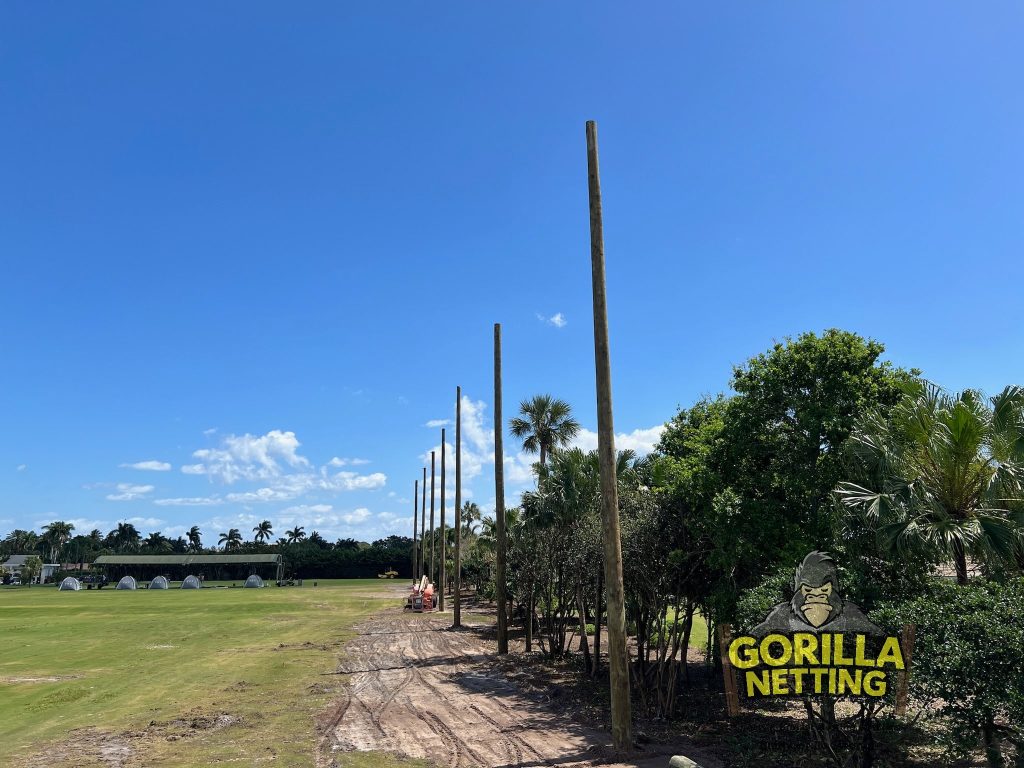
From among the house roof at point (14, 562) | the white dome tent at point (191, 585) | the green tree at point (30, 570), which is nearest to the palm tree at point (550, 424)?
the white dome tent at point (191, 585)

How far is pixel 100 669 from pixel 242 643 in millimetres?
7180

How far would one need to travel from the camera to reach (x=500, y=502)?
24.0m

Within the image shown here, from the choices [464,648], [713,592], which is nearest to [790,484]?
[713,592]

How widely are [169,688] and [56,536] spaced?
15874cm

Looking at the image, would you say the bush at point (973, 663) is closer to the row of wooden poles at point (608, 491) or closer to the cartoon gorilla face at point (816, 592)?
the cartoon gorilla face at point (816, 592)

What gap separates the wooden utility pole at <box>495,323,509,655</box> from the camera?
23.8 m

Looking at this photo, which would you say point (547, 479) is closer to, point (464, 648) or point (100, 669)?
point (464, 648)

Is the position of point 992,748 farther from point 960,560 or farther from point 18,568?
point 18,568

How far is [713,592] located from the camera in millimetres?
13484

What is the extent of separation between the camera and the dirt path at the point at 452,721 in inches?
432

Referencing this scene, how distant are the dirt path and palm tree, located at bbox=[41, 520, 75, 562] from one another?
155 meters

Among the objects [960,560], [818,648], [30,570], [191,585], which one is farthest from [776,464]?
[30,570]

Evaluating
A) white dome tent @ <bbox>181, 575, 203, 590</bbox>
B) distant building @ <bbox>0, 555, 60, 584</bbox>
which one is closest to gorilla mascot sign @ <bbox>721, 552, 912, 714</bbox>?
white dome tent @ <bbox>181, 575, 203, 590</bbox>

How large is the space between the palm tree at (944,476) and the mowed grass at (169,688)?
10019mm
